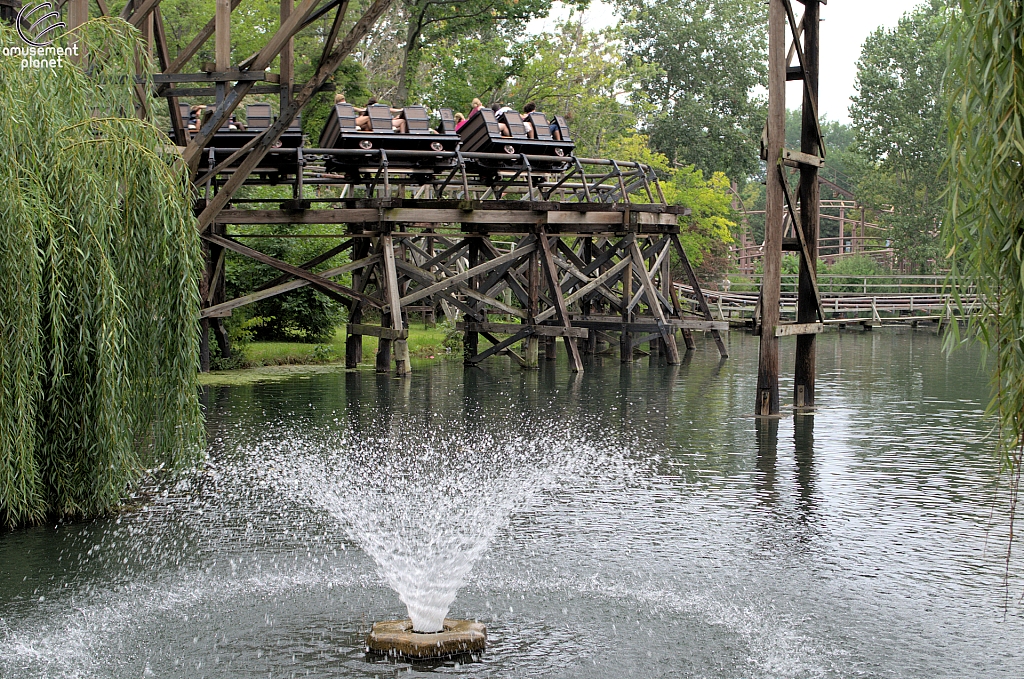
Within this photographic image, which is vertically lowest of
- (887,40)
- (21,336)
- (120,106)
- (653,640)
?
(653,640)

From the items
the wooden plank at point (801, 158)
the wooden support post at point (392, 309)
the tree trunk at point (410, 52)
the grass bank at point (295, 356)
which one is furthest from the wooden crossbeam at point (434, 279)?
the tree trunk at point (410, 52)

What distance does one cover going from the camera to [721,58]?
57812mm

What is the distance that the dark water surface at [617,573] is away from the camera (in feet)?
21.2

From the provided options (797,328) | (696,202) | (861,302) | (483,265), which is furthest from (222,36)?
(861,302)

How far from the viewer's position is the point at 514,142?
69.5ft

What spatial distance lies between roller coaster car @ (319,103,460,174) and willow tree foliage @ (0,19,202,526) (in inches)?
388

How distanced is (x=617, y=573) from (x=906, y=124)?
46.9m

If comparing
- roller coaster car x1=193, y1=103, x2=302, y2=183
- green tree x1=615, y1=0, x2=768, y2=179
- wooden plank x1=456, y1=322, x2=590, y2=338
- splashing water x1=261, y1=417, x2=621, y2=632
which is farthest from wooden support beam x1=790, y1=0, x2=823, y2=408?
green tree x1=615, y1=0, x2=768, y2=179

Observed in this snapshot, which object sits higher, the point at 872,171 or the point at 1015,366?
the point at 872,171

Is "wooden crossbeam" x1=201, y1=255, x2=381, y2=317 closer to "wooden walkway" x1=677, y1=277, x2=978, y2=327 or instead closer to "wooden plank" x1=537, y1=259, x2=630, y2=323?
"wooden plank" x1=537, y1=259, x2=630, y2=323

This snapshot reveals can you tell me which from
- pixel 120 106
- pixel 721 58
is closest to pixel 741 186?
pixel 721 58

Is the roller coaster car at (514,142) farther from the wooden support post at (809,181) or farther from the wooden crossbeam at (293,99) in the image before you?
the wooden support post at (809,181)

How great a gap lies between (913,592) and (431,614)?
311 centimetres

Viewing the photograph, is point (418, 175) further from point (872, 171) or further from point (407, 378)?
point (872, 171)
